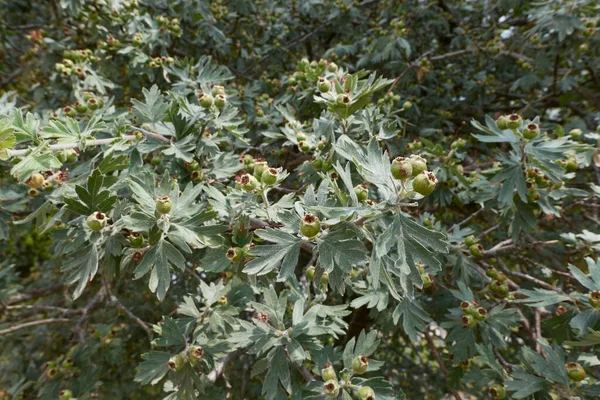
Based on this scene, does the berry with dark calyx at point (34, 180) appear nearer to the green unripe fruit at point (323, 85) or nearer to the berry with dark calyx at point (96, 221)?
the berry with dark calyx at point (96, 221)

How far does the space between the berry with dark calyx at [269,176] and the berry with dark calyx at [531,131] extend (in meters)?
1.30

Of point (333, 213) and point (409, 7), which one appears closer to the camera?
point (333, 213)

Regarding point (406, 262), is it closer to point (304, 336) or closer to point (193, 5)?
point (304, 336)

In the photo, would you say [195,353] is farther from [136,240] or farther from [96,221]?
[96,221]

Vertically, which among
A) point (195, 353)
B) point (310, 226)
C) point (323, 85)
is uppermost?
point (323, 85)

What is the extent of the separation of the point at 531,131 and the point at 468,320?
99cm

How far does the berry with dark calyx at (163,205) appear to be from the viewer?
1221mm

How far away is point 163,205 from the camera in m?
1.22

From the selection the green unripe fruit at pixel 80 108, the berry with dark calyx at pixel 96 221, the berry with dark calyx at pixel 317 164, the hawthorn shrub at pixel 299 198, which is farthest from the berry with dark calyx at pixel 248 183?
the green unripe fruit at pixel 80 108

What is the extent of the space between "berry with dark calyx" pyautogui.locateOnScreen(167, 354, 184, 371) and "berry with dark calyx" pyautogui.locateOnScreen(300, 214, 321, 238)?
2.94 ft

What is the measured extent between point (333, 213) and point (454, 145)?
1488 millimetres

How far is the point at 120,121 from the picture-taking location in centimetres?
161

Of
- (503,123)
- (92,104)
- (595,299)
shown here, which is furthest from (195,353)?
(503,123)

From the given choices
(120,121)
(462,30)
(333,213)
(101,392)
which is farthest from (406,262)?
(462,30)
